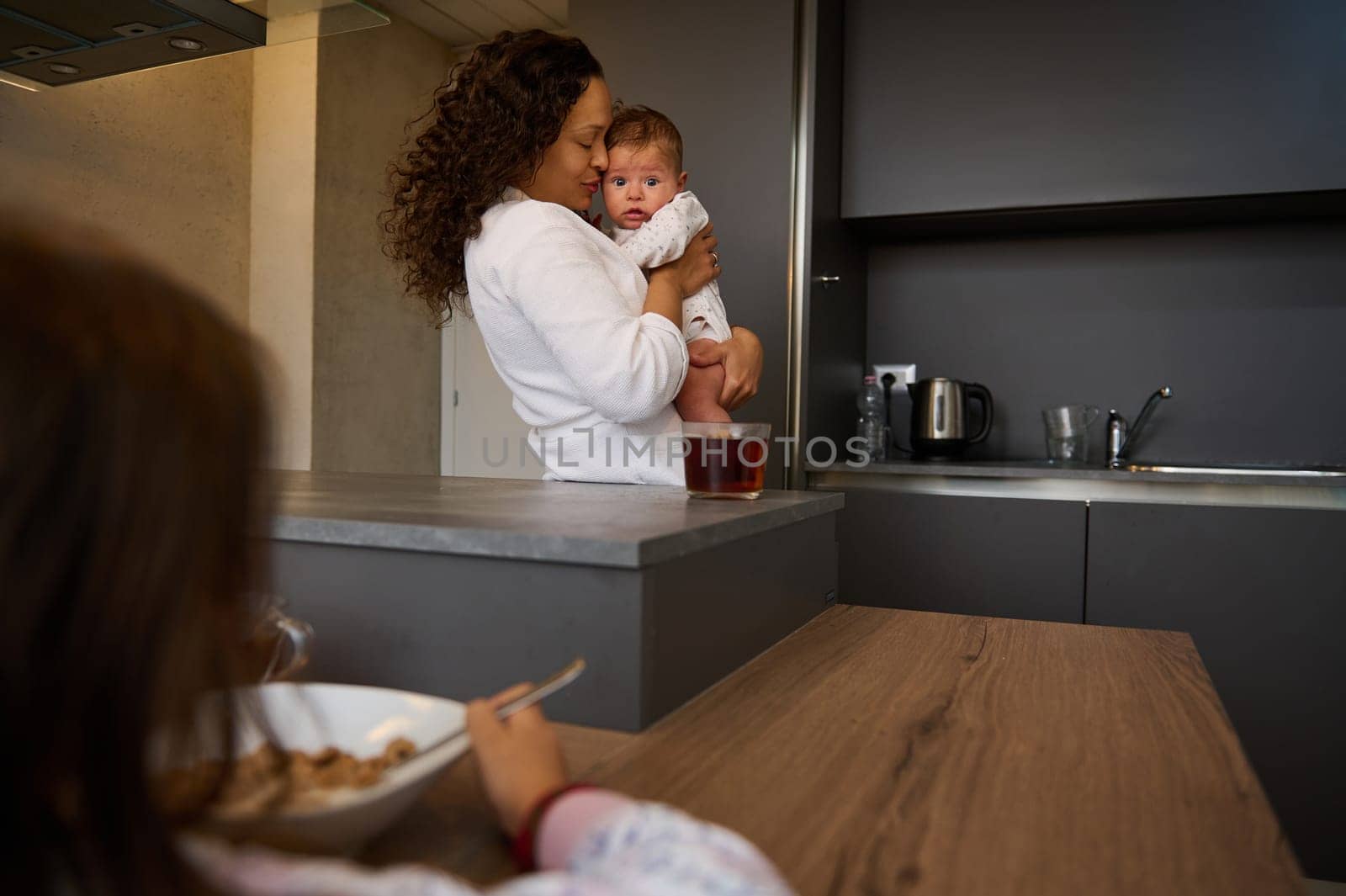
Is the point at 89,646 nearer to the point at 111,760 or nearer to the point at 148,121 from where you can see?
the point at 111,760

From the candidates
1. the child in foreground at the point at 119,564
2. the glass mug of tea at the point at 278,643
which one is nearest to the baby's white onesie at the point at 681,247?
the glass mug of tea at the point at 278,643

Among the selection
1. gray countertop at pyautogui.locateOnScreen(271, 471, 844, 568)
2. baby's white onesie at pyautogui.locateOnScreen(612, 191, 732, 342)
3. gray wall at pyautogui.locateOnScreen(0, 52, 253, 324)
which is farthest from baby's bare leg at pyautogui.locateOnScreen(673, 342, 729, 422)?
gray wall at pyautogui.locateOnScreen(0, 52, 253, 324)

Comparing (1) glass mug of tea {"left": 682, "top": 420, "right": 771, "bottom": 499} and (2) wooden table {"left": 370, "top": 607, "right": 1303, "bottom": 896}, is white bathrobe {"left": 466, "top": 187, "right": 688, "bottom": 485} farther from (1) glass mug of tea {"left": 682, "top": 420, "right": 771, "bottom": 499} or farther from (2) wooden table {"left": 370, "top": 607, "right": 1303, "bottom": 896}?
(2) wooden table {"left": 370, "top": 607, "right": 1303, "bottom": 896}

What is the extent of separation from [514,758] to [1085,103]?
95.1 inches

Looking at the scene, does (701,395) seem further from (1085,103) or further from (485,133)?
(1085,103)

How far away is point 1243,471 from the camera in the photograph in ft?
7.75

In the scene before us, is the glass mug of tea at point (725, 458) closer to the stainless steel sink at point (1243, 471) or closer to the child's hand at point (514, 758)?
the child's hand at point (514, 758)

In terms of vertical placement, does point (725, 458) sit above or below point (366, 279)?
below

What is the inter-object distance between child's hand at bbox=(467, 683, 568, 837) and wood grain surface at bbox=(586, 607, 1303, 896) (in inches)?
3.5

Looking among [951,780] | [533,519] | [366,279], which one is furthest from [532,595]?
[366,279]

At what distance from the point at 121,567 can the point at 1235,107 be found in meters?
2.65

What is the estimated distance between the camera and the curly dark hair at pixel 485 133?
1.43 meters

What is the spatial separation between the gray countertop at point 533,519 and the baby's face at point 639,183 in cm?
65

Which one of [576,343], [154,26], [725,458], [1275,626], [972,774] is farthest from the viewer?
[1275,626]
